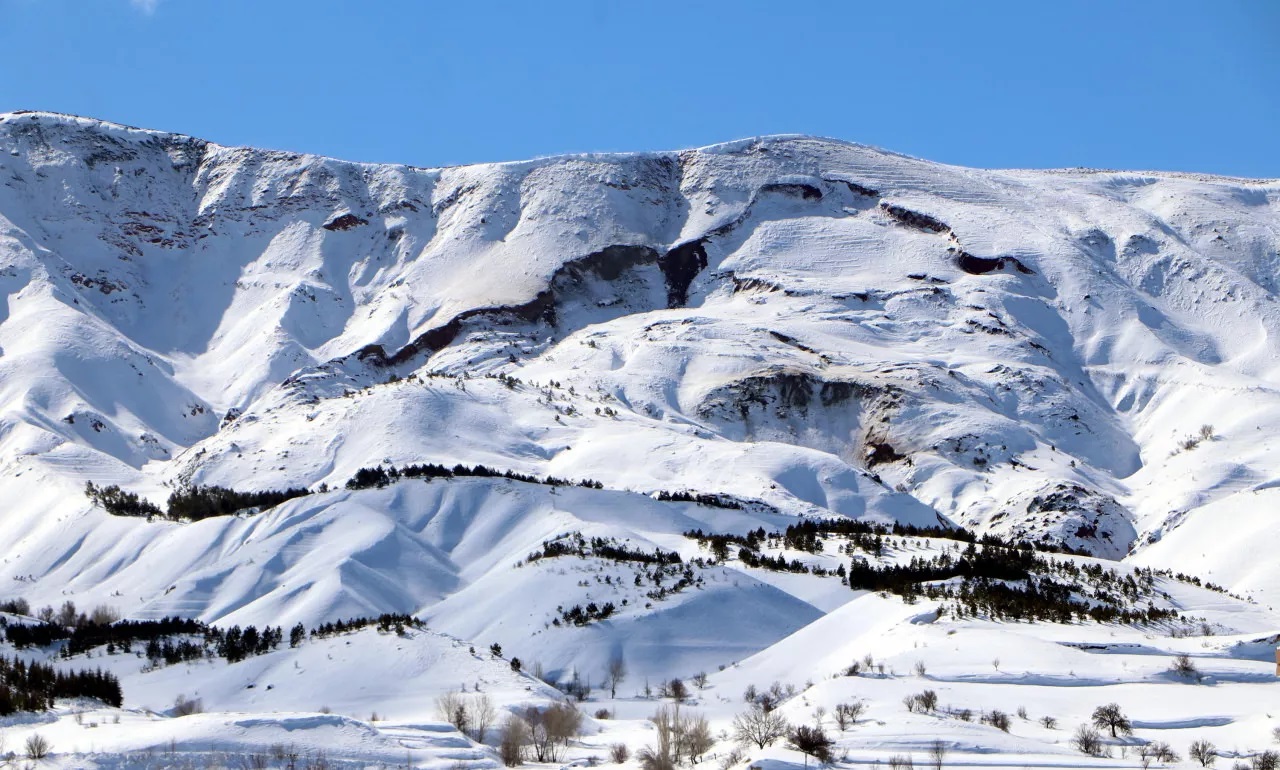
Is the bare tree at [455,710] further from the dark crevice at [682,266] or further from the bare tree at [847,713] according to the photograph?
the dark crevice at [682,266]

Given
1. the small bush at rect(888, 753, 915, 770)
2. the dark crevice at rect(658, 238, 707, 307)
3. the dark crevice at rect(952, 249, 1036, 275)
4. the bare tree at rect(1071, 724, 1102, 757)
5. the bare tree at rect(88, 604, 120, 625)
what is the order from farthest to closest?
the dark crevice at rect(658, 238, 707, 307)
the dark crevice at rect(952, 249, 1036, 275)
the bare tree at rect(88, 604, 120, 625)
the bare tree at rect(1071, 724, 1102, 757)
the small bush at rect(888, 753, 915, 770)

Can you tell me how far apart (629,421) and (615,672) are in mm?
55581

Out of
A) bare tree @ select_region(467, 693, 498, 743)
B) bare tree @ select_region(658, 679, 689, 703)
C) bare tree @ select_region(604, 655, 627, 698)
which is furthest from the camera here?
bare tree @ select_region(604, 655, 627, 698)

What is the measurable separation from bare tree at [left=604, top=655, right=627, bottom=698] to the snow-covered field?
62cm

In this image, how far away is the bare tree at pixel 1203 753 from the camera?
3566 centimetres

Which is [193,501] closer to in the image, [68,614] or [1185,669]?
[68,614]

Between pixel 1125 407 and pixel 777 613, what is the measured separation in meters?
80.3

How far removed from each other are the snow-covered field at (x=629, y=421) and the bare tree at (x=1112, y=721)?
80 cm

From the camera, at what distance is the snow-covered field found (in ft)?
158

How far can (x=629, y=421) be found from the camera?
379 feet

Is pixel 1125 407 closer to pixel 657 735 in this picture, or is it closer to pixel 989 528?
pixel 989 528

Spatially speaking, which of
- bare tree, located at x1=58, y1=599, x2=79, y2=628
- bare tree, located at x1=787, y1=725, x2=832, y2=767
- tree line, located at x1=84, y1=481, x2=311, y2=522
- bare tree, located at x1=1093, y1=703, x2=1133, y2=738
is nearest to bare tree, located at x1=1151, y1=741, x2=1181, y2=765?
bare tree, located at x1=1093, y1=703, x2=1133, y2=738

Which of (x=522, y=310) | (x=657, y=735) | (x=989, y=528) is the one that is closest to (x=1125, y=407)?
(x=989, y=528)

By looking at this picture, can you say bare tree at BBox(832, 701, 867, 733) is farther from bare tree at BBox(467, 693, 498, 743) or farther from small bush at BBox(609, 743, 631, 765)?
bare tree at BBox(467, 693, 498, 743)
